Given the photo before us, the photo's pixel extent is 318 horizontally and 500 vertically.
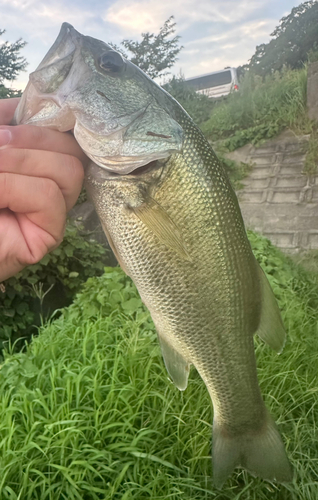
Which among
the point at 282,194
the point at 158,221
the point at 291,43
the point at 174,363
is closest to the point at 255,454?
the point at 174,363

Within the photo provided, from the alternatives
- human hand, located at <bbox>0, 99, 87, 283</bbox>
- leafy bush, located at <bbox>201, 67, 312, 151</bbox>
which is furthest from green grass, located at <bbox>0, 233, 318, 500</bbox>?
leafy bush, located at <bbox>201, 67, 312, 151</bbox>

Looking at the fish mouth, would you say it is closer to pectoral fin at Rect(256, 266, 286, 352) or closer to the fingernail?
the fingernail

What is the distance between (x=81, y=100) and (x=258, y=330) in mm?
520

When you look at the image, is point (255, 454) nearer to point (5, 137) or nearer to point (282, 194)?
point (5, 137)

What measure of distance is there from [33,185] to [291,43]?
2.03 metres

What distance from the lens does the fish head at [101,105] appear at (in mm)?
512

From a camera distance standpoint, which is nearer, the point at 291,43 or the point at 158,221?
the point at 158,221

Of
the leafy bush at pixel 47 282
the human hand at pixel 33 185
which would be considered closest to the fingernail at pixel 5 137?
the human hand at pixel 33 185

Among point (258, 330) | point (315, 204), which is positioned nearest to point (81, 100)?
point (258, 330)

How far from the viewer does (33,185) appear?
1.72 feet

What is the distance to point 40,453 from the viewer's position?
1.08 meters

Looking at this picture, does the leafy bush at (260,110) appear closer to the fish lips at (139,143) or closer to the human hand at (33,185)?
the fish lips at (139,143)

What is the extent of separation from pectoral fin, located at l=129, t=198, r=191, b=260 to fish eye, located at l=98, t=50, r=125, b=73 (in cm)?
21

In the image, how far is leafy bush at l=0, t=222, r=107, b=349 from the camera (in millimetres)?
2076
